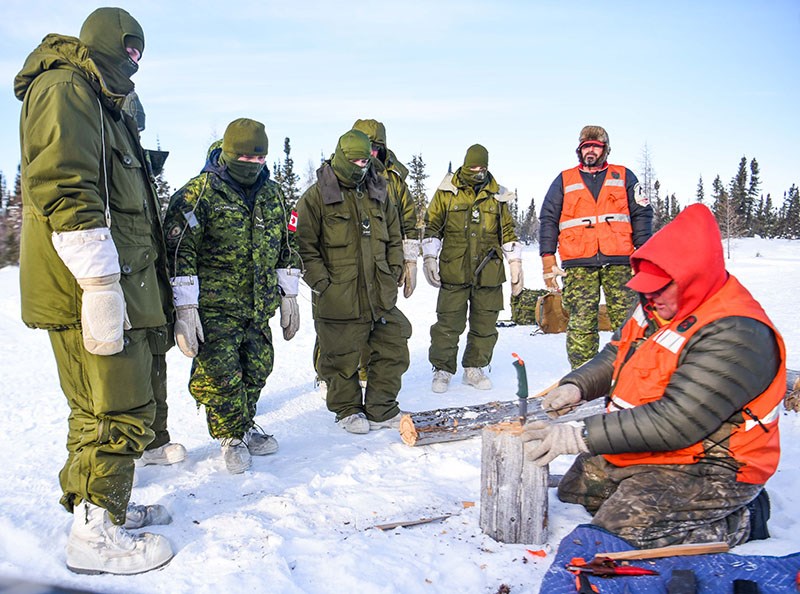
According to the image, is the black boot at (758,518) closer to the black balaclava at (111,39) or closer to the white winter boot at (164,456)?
the white winter boot at (164,456)

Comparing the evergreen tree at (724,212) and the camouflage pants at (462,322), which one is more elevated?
the evergreen tree at (724,212)

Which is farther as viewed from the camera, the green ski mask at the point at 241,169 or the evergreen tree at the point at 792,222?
the evergreen tree at the point at 792,222

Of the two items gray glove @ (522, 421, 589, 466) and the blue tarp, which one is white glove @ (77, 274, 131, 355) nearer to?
gray glove @ (522, 421, 589, 466)

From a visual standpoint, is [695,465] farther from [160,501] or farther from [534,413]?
[160,501]

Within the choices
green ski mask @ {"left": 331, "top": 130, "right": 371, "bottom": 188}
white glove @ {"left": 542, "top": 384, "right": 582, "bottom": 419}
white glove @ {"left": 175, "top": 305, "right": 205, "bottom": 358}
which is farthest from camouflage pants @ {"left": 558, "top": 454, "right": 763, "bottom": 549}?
green ski mask @ {"left": 331, "top": 130, "right": 371, "bottom": 188}

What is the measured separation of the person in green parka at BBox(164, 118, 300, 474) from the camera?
381cm

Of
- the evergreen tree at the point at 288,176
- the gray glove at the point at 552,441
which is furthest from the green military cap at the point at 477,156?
the evergreen tree at the point at 288,176

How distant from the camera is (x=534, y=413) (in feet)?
15.1

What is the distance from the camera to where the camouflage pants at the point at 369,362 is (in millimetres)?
5051

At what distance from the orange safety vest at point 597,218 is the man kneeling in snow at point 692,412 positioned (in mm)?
2739

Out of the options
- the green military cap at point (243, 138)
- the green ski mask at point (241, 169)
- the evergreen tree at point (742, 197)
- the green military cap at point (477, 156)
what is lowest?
the green ski mask at point (241, 169)

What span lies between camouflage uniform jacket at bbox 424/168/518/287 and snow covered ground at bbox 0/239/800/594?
4.46 feet

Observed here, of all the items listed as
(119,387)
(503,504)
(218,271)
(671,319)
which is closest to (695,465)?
(671,319)

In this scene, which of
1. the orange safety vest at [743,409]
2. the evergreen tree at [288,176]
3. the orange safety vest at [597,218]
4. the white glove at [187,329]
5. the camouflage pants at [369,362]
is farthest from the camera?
the evergreen tree at [288,176]
